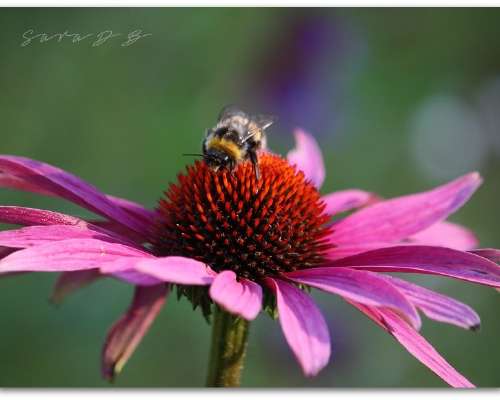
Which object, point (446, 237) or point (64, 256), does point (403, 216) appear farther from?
point (64, 256)

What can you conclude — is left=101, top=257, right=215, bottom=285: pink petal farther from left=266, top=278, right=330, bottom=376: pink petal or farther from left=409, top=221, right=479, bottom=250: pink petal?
left=409, top=221, right=479, bottom=250: pink petal

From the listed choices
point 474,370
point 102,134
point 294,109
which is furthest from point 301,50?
point 474,370

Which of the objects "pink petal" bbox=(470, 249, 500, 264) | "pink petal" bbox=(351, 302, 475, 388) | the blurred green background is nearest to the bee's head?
"pink petal" bbox=(351, 302, 475, 388)

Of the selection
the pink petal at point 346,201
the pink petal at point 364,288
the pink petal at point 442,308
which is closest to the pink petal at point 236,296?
the pink petal at point 364,288

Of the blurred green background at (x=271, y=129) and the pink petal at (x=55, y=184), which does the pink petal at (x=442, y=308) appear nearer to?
the pink petal at (x=55, y=184)

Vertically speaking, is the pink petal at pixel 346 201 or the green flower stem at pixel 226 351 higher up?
the pink petal at pixel 346 201

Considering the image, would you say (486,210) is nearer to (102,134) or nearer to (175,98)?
(175,98)

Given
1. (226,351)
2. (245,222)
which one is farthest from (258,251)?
(226,351)
